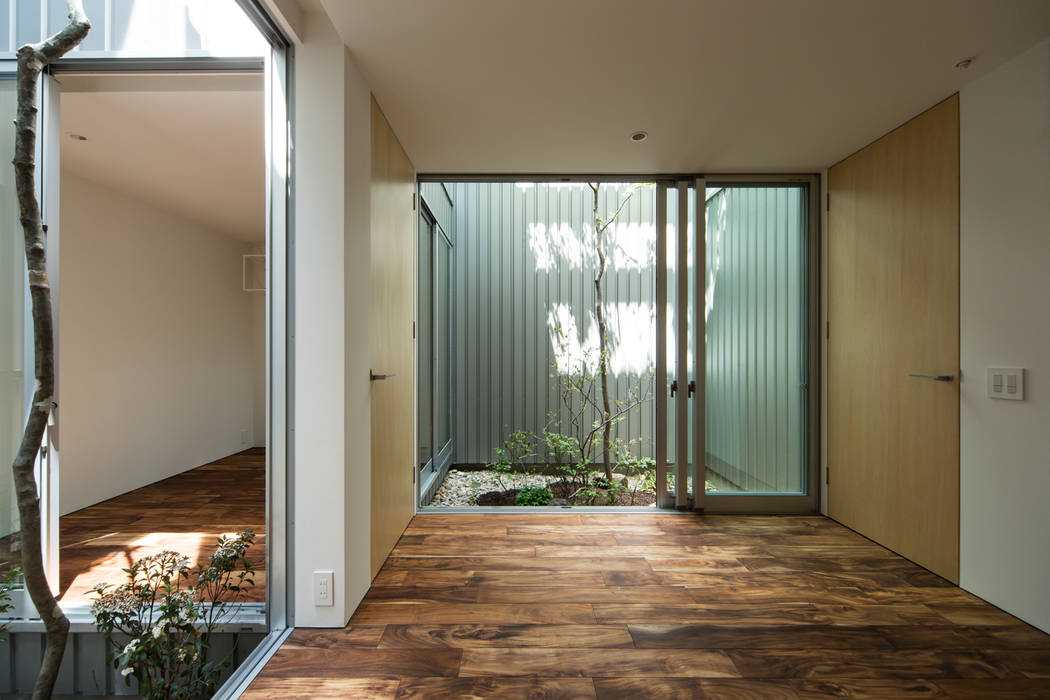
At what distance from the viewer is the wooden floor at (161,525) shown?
2285 millimetres

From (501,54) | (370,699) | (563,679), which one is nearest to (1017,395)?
(563,679)

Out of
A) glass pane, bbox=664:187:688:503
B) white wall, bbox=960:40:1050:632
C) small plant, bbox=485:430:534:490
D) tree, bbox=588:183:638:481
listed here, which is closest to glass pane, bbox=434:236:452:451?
small plant, bbox=485:430:534:490

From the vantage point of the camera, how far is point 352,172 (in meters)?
1.92

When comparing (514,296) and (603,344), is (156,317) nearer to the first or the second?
(514,296)

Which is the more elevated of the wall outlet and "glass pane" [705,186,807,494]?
"glass pane" [705,186,807,494]

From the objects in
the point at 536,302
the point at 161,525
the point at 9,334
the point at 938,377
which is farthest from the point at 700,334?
the point at 161,525

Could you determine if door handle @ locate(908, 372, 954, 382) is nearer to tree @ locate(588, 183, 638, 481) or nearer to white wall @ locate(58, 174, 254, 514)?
tree @ locate(588, 183, 638, 481)

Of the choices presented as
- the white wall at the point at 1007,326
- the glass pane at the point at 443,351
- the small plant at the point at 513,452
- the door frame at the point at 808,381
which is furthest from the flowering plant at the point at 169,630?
the white wall at the point at 1007,326

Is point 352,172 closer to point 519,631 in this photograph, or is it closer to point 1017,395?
point 519,631

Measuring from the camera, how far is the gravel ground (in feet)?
13.1

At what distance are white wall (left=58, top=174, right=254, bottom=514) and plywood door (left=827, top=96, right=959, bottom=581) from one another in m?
4.94

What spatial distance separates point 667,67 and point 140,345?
14.5 feet

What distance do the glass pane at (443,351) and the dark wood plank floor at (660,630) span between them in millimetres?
1609

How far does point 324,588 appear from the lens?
182 cm
